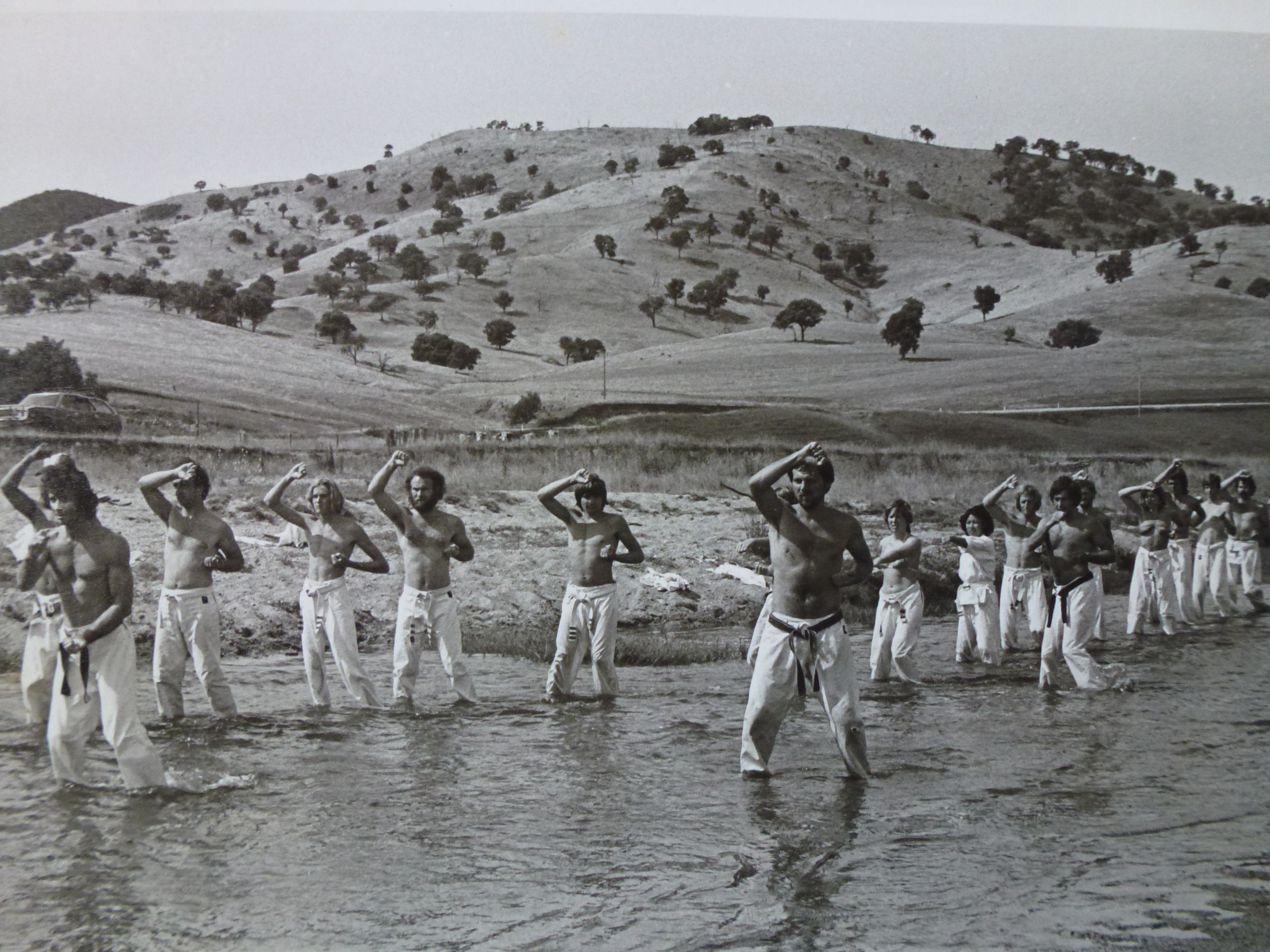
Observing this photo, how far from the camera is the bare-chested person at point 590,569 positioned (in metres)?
11.2

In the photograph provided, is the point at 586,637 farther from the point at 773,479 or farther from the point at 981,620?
the point at 981,620

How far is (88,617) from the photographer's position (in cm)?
741

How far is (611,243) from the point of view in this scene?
357 ft

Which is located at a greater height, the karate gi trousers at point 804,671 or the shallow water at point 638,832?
the karate gi trousers at point 804,671

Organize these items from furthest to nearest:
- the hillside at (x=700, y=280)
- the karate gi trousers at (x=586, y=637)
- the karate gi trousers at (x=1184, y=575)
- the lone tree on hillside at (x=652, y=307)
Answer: the lone tree on hillside at (x=652, y=307) < the hillside at (x=700, y=280) < the karate gi trousers at (x=1184, y=575) < the karate gi trousers at (x=586, y=637)

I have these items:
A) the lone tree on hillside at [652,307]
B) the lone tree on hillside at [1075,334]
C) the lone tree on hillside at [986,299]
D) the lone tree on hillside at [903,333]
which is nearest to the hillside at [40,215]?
the lone tree on hillside at [903,333]

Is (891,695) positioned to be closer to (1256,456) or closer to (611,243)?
(1256,456)

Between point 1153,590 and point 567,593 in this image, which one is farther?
point 1153,590

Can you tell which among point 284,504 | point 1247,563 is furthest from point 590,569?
point 1247,563

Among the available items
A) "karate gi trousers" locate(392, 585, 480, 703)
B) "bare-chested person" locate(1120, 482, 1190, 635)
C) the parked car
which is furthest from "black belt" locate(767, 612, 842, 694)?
the parked car

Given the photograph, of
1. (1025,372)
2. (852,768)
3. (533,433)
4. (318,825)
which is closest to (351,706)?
(318,825)

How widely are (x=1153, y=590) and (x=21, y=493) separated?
14.8m

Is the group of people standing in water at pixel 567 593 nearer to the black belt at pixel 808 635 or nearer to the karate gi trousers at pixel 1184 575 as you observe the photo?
the black belt at pixel 808 635

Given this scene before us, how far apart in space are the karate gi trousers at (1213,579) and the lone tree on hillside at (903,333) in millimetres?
47962
